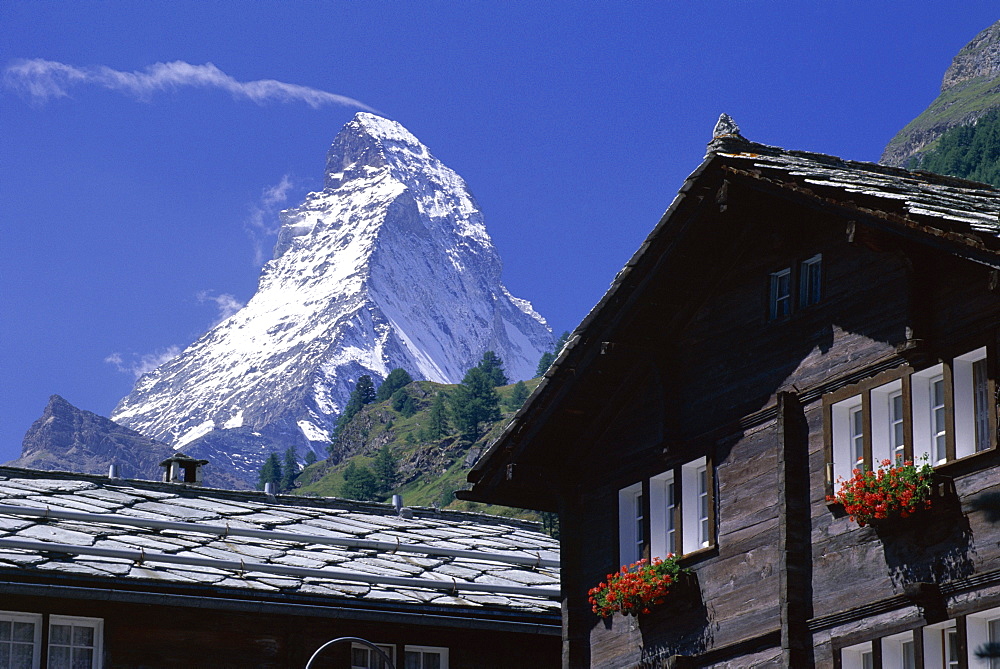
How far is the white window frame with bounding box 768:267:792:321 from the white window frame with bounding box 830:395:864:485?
1.70 m

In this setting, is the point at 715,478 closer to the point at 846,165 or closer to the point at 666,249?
the point at 666,249

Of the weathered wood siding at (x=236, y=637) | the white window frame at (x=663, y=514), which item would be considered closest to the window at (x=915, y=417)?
the white window frame at (x=663, y=514)

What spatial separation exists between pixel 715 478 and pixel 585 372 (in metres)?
2.91

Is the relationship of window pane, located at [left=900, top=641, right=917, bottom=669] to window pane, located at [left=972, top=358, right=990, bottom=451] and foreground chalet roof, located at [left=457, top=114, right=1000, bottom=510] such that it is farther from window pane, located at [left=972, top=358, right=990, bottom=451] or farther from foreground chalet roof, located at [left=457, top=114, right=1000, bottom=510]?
foreground chalet roof, located at [left=457, top=114, right=1000, bottom=510]

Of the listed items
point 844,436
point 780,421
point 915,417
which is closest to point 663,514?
point 780,421

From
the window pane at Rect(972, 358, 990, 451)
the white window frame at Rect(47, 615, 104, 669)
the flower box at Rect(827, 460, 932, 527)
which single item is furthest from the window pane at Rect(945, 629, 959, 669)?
the white window frame at Rect(47, 615, 104, 669)

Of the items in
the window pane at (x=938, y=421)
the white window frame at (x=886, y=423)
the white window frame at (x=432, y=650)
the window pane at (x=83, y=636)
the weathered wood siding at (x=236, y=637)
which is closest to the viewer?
the window pane at (x=938, y=421)

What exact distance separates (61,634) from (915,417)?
1153 cm

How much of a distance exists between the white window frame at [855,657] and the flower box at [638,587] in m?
2.94

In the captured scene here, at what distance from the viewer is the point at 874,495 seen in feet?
58.2

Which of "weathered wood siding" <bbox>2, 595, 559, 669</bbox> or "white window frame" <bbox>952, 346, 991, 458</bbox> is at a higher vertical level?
"white window frame" <bbox>952, 346, 991, 458</bbox>

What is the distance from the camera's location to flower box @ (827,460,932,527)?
17.4m

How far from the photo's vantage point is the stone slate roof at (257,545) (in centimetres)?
2202

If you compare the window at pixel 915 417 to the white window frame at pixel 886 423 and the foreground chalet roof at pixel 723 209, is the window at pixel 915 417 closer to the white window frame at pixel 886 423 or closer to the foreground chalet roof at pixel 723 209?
the white window frame at pixel 886 423
